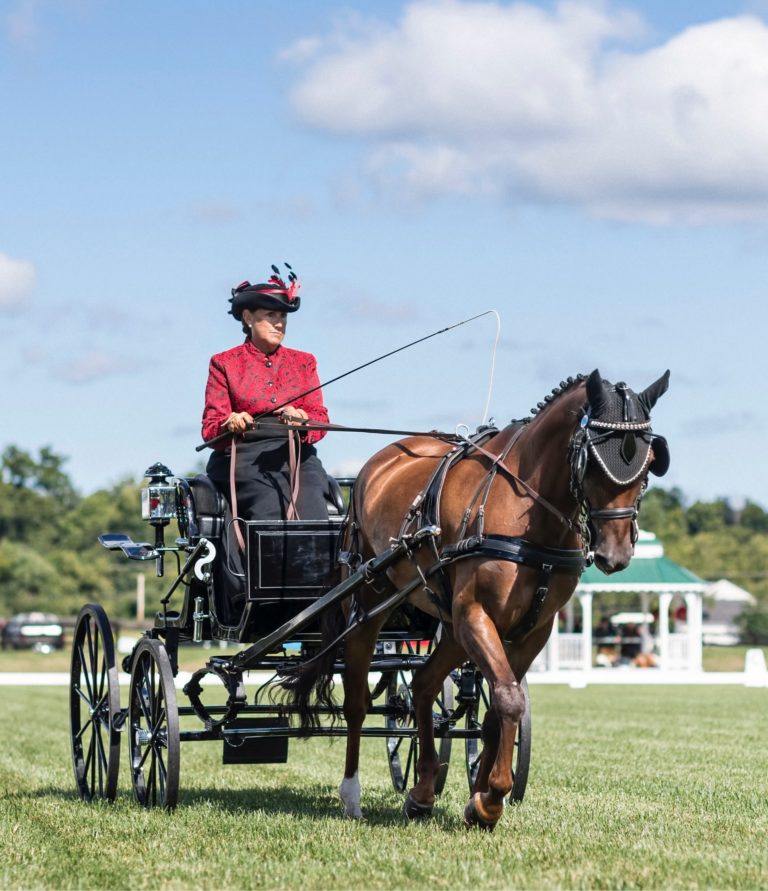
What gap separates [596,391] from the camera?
692 cm

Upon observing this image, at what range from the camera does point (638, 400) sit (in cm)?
697

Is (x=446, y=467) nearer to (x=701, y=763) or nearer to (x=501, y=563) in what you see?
(x=501, y=563)

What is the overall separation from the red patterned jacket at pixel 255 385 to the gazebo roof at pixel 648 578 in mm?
28259

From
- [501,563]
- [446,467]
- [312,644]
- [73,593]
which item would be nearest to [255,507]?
[312,644]

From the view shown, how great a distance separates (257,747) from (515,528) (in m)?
2.64

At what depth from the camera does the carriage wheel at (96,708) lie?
8.95m

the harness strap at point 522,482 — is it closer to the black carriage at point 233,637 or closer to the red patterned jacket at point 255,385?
the black carriage at point 233,637

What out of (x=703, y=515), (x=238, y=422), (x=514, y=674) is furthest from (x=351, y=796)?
(x=703, y=515)

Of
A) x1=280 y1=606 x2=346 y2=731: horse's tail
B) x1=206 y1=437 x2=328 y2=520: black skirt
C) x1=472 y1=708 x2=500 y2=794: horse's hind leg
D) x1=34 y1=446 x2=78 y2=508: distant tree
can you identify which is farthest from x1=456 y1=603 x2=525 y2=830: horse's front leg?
x1=34 y1=446 x2=78 y2=508: distant tree

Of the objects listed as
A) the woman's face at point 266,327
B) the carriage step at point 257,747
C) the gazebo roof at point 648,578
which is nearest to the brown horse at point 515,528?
the carriage step at point 257,747

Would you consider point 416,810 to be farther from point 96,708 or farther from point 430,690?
point 96,708

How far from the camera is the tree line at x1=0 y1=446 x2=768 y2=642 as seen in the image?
82.6m

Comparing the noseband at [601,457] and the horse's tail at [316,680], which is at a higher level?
the noseband at [601,457]

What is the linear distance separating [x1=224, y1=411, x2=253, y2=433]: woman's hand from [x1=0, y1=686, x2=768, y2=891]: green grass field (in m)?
2.17
